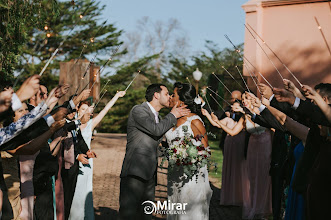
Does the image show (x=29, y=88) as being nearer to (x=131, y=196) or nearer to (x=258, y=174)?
(x=131, y=196)

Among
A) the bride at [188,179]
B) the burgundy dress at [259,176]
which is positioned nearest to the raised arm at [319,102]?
the bride at [188,179]

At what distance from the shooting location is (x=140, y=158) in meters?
5.71

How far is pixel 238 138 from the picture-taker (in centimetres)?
1028

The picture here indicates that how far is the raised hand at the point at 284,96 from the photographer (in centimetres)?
441

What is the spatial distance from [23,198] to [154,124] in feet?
5.86

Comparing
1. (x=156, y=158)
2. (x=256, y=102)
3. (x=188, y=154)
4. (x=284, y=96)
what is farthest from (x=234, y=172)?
(x=284, y=96)

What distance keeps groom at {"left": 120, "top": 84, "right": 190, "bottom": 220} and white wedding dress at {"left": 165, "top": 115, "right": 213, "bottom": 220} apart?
602 millimetres

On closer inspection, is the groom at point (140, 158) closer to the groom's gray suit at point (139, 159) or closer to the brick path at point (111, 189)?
the groom's gray suit at point (139, 159)

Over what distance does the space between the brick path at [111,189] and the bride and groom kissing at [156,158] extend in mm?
2316

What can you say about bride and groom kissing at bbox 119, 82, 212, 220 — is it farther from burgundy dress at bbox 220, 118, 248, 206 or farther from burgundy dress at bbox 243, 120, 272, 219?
burgundy dress at bbox 220, 118, 248, 206

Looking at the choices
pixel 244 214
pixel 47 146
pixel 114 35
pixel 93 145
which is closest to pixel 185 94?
pixel 47 146

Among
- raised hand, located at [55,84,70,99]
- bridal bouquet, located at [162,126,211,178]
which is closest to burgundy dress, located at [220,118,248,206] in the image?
bridal bouquet, located at [162,126,211,178]

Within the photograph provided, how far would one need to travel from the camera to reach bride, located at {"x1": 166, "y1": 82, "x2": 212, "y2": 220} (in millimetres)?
6336

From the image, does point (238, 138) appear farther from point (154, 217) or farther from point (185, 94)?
point (185, 94)
